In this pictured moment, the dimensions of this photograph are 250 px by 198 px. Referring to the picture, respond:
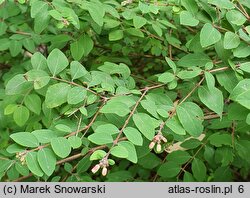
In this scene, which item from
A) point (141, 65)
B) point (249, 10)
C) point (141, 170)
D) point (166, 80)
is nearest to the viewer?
point (166, 80)

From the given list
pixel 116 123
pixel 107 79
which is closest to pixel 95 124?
pixel 116 123

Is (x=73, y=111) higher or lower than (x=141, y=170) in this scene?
higher

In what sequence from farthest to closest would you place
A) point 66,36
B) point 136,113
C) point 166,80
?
point 66,36
point 166,80
point 136,113

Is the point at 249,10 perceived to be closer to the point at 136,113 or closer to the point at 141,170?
the point at 136,113

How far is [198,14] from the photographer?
4.98 ft

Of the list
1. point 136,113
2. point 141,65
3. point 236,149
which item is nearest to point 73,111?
point 136,113

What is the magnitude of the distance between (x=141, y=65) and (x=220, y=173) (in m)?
1.17

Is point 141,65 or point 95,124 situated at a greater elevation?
point 95,124

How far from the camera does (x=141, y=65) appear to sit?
2.97 metres

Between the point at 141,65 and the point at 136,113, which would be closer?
the point at 136,113

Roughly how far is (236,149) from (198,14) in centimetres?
64

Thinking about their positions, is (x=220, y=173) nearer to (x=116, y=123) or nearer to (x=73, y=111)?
(x=116, y=123)

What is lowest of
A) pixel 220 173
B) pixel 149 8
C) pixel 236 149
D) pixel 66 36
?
pixel 220 173

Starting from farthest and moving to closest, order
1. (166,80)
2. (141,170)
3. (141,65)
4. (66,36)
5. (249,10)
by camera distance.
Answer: (141,65), (141,170), (66,36), (249,10), (166,80)
